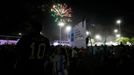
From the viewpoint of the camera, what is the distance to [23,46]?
372 cm

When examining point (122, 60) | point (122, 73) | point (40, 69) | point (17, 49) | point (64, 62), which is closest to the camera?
point (17, 49)

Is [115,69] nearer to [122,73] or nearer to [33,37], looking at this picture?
[122,73]

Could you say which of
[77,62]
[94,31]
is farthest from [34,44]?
[94,31]

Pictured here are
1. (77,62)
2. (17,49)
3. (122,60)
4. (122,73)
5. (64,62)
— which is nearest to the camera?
(17,49)

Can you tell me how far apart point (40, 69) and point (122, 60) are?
9.55 m

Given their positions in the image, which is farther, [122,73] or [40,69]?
[122,73]

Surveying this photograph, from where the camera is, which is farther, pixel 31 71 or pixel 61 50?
pixel 61 50

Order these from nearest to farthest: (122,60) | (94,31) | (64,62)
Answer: (64,62) → (122,60) → (94,31)

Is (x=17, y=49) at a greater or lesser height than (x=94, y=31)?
lesser

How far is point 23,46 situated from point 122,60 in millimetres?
9950

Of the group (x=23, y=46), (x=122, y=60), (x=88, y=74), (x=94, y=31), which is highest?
(x=94, y=31)

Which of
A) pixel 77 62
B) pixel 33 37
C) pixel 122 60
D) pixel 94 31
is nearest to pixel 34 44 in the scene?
pixel 33 37

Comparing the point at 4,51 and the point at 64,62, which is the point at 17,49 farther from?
the point at 4,51

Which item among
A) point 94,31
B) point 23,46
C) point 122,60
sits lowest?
point 122,60
